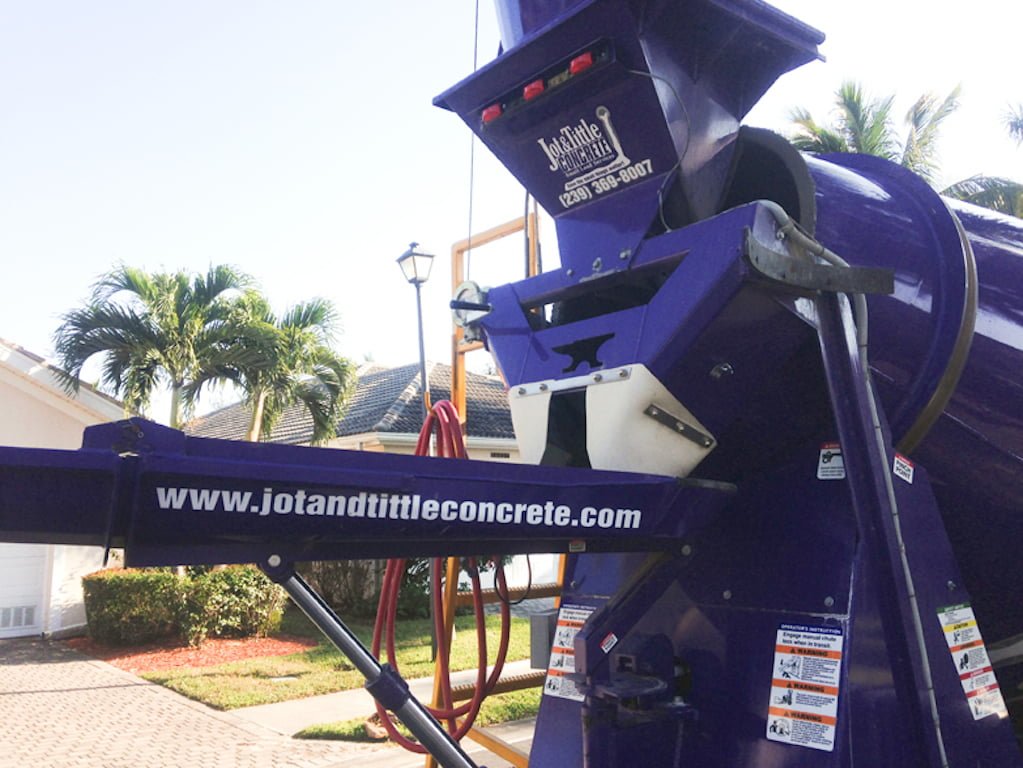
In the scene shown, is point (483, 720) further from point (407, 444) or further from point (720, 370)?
point (407, 444)

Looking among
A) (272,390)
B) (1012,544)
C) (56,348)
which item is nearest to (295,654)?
(272,390)

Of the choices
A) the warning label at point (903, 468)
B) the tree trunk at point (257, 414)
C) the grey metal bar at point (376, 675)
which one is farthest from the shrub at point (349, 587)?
the warning label at point (903, 468)

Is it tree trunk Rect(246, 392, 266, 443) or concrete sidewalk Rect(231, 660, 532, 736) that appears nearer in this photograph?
concrete sidewalk Rect(231, 660, 532, 736)

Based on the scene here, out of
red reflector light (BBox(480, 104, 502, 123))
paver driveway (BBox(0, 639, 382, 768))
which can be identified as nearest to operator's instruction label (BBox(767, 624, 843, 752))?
red reflector light (BBox(480, 104, 502, 123))

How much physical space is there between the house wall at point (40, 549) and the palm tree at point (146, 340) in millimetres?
1059

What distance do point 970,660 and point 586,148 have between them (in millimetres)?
1726

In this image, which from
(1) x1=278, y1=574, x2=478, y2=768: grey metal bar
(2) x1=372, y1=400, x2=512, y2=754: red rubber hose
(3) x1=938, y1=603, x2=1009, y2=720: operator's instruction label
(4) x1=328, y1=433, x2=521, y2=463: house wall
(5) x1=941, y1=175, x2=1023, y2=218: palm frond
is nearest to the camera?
(1) x1=278, y1=574, x2=478, y2=768: grey metal bar

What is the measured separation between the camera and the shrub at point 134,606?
37.5 feet

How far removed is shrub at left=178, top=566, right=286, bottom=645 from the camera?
11.4 metres

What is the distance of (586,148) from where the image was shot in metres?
2.63

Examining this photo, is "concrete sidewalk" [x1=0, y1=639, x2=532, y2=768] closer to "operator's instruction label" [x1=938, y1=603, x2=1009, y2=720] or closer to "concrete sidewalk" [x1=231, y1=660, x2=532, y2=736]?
"concrete sidewalk" [x1=231, y1=660, x2=532, y2=736]

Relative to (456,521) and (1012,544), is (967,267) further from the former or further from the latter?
(456,521)

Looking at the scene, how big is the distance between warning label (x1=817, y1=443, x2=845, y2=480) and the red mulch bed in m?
9.31

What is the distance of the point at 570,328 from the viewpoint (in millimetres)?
2594
